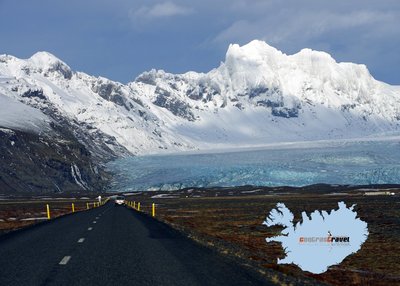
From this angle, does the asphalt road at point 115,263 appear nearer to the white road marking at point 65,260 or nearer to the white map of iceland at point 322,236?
the white road marking at point 65,260

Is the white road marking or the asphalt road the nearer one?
the asphalt road

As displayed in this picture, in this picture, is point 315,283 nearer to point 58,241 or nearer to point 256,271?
point 256,271

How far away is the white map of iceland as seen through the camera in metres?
13.2

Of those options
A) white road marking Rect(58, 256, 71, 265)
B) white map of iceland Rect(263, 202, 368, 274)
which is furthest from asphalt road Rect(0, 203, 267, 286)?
white map of iceland Rect(263, 202, 368, 274)

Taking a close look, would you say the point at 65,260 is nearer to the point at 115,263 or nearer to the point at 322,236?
the point at 115,263

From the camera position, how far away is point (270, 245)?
28734mm

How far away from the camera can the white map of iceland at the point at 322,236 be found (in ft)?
43.3

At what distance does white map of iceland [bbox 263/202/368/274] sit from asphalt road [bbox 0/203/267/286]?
124 centimetres

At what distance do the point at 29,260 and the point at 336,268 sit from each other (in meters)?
10.0

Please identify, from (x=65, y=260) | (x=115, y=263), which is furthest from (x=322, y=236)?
(x=65, y=260)

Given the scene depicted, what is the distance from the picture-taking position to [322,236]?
44.1 ft

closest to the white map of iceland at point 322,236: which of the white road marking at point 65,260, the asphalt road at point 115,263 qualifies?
the asphalt road at point 115,263

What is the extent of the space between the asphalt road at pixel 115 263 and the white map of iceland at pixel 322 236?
1.24m

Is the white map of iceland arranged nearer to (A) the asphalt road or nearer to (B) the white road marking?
(A) the asphalt road
